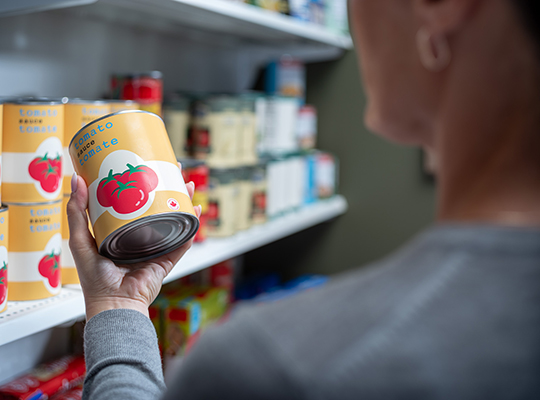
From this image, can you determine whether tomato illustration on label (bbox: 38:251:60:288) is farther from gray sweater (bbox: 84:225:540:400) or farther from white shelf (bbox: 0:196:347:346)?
gray sweater (bbox: 84:225:540:400)

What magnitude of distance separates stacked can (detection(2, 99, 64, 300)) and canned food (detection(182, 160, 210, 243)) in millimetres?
413

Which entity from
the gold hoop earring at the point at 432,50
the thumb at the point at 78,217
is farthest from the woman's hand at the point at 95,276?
the gold hoop earring at the point at 432,50

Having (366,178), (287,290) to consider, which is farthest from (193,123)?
(366,178)

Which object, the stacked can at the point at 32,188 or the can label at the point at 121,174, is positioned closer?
the can label at the point at 121,174

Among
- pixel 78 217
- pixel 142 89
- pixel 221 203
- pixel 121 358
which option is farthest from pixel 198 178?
pixel 121 358

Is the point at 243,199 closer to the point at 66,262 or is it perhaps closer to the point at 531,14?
the point at 66,262

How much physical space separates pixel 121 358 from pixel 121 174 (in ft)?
0.79

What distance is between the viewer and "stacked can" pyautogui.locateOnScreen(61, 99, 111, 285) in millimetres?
911

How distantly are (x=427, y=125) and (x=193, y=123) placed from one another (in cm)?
102

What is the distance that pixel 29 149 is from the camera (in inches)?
32.9

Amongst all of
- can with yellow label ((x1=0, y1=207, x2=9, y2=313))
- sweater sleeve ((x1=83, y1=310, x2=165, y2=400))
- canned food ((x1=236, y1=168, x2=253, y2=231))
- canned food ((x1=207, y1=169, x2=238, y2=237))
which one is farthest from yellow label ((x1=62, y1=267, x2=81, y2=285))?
canned food ((x1=236, y1=168, x2=253, y2=231))

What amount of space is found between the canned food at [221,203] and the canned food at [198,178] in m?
0.04

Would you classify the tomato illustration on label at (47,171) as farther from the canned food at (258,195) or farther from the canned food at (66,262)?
the canned food at (258,195)

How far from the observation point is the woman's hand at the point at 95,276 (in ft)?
2.48
